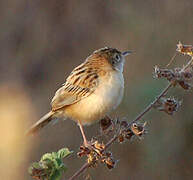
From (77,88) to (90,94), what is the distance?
132 mm

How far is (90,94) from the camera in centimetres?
381

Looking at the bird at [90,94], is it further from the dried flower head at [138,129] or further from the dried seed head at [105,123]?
the dried flower head at [138,129]

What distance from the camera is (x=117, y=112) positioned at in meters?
6.54

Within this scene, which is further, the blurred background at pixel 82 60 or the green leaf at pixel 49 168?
the blurred background at pixel 82 60

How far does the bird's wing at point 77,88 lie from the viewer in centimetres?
382

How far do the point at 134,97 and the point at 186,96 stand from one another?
675 mm

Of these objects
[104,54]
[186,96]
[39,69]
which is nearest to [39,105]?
[39,69]

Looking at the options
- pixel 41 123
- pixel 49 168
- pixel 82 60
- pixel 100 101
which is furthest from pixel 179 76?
pixel 82 60

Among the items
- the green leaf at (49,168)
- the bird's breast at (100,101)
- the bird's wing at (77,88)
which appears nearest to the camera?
the green leaf at (49,168)

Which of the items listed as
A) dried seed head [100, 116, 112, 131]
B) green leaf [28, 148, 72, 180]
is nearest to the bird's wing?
dried seed head [100, 116, 112, 131]

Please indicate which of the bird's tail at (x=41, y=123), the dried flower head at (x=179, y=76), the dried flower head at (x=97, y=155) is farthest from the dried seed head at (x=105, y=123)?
the dried flower head at (x=179, y=76)

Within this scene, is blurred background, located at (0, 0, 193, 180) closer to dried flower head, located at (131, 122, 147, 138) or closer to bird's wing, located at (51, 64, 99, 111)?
bird's wing, located at (51, 64, 99, 111)

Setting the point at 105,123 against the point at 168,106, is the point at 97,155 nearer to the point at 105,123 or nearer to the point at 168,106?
the point at 168,106

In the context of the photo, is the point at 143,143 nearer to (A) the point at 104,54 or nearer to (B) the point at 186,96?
(B) the point at 186,96
